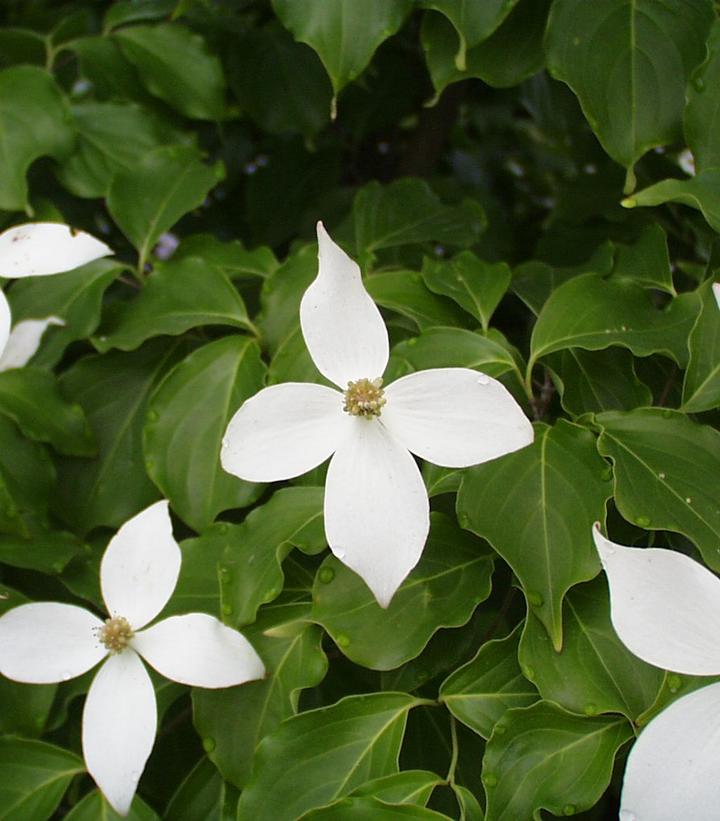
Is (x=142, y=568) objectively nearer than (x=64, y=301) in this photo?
Yes

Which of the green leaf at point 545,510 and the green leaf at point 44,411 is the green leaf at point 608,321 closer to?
the green leaf at point 545,510

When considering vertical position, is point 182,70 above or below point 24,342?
above

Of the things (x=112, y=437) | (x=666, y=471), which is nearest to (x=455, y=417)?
(x=666, y=471)

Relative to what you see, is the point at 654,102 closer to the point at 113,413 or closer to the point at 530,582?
the point at 530,582

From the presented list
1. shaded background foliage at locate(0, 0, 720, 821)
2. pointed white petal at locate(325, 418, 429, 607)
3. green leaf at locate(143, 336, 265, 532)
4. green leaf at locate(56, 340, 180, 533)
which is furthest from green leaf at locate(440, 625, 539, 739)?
green leaf at locate(56, 340, 180, 533)

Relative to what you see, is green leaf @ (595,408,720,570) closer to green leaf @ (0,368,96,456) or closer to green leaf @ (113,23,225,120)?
green leaf @ (0,368,96,456)

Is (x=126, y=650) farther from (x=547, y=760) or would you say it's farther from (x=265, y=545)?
(x=547, y=760)
